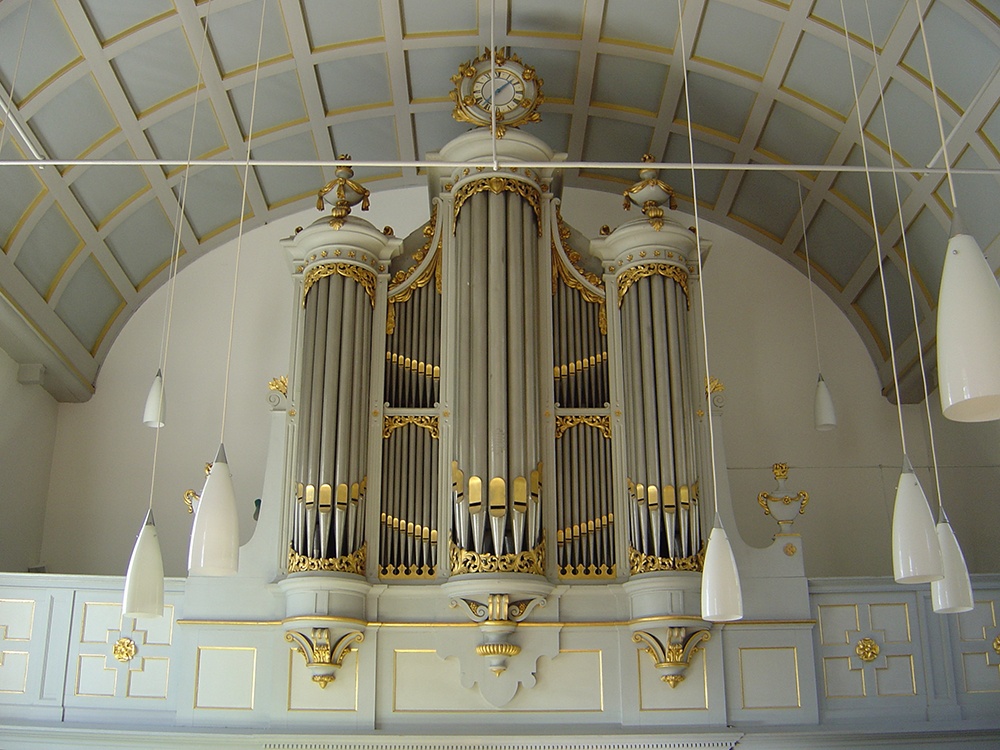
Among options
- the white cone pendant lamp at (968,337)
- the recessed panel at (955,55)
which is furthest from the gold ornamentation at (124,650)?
the recessed panel at (955,55)

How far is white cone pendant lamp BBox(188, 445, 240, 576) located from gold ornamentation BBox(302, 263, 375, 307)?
397 centimetres

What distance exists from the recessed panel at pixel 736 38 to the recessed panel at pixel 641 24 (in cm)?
29

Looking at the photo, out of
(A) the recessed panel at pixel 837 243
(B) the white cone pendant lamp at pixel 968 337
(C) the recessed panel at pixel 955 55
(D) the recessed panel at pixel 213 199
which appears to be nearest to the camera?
(B) the white cone pendant lamp at pixel 968 337

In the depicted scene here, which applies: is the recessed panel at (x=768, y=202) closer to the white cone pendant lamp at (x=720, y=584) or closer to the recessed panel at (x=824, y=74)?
the recessed panel at (x=824, y=74)

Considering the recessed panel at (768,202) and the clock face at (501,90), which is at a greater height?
the clock face at (501,90)

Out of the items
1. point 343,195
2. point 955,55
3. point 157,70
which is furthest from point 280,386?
point 955,55

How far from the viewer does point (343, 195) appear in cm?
1087

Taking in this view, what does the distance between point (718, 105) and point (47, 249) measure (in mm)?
6585

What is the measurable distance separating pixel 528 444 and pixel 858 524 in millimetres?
3948

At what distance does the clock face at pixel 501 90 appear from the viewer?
1092cm

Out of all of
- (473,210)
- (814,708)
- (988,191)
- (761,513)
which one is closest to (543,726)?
(814,708)

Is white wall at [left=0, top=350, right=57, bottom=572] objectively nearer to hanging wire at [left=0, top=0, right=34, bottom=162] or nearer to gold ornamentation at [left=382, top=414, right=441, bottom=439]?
hanging wire at [left=0, top=0, right=34, bottom=162]

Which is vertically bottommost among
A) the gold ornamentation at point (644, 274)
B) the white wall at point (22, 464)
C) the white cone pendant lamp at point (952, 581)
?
the white cone pendant lamp at point (952, 581)

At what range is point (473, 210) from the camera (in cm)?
1076
